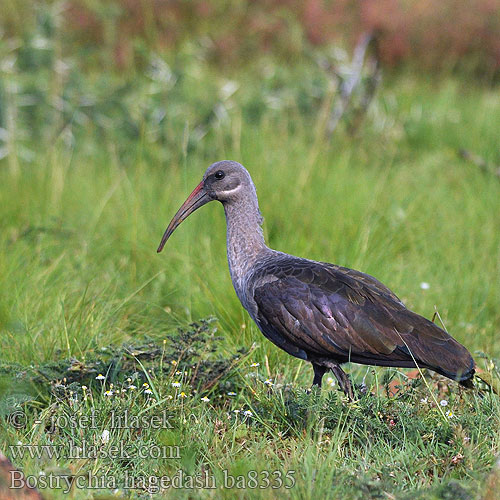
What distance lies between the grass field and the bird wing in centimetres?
21

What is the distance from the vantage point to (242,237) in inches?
171

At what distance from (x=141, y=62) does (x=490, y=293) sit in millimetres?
6921

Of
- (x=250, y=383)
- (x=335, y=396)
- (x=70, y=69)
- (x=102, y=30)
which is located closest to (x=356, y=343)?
(x=335, y=396)

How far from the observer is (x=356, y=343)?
3.77m

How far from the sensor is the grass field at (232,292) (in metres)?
3.40

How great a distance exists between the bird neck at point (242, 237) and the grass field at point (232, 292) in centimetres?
36

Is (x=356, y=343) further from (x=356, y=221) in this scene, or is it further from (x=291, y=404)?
(x=356, y=221)

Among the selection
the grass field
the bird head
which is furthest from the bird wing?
the bird head

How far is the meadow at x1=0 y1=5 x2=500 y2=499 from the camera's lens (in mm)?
3406

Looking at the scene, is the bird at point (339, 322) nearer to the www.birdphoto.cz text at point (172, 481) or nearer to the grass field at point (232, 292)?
the grass field at point (232, 292)

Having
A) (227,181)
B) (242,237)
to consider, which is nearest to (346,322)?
(242,237)

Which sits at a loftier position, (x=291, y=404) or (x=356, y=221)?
(x=356, y=221)

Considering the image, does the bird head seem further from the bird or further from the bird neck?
the bird

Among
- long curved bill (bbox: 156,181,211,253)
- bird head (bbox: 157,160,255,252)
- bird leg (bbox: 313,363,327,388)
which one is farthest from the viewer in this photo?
long curved bill (bbox: 156,181,211,253)
